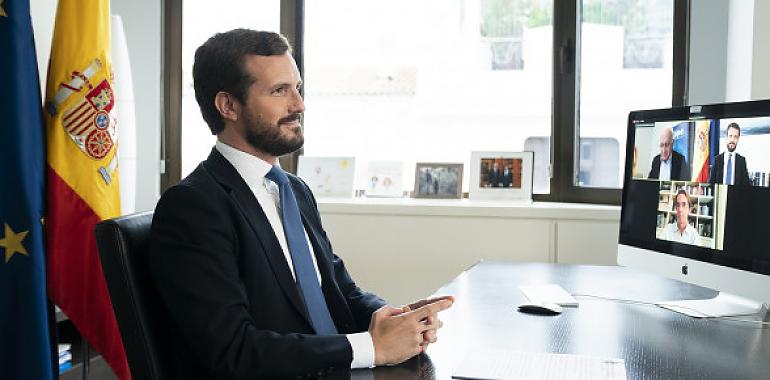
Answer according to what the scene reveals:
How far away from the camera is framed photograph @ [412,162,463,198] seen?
11.9 ft

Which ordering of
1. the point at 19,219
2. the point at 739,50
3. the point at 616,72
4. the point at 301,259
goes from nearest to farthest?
1. the point at 301,259
2. the point at 19,219
3. the point at 739,50
4. the point at 616,72

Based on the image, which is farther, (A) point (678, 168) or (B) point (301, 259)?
(A) point (678, 168)

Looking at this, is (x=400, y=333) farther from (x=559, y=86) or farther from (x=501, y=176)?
(x=559, y=86)

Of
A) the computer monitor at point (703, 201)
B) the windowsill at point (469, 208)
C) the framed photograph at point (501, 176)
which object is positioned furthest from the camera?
the framed photograph at point (501, 176)

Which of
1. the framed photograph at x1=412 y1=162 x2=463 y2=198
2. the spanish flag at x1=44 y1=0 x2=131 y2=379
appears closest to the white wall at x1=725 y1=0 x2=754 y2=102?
the framed photograph at x1=412 y1=162 x2=463 y2=198

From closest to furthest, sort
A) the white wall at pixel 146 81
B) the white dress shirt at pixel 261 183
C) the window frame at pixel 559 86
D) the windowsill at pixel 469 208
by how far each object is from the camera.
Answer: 1. the white dress shirt at pixel 261 183
2. the windowsill at pixel 469 208
3. the window frame at pixel 559 86
4. the white wall at pixel 146 81

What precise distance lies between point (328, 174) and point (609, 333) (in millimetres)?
2232

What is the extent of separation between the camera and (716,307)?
1.94 m

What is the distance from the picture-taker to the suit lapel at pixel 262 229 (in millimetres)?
1520

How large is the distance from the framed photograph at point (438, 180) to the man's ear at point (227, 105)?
2.04m

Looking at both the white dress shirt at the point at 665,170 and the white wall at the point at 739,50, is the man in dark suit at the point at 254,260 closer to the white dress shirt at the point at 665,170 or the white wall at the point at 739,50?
the white dress shirt at the point at 665,170

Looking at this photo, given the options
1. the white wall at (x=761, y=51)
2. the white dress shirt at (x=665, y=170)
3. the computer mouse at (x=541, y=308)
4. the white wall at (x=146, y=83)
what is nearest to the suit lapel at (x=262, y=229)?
the computer mouse at (x=541, y=308)

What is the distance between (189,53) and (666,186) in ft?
9.19

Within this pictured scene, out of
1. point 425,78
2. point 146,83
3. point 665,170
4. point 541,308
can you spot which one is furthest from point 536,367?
point 146,83
